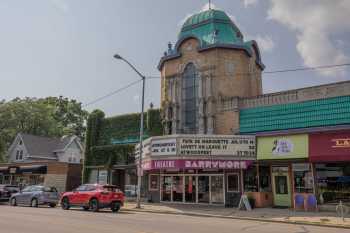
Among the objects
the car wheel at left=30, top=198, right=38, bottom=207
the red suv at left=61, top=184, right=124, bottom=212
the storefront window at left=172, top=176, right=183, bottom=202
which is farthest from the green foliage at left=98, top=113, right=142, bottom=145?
the red suv at left=61, top=184, right=124, bottom=212

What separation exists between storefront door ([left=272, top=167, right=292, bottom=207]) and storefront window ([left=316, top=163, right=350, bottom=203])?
1993mm

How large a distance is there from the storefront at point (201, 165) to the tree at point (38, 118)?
4020 centimetres

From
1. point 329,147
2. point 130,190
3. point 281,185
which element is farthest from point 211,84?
point 130,190

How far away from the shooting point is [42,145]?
172ft

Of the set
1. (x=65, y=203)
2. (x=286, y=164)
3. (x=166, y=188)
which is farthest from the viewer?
(x=166, y=188)

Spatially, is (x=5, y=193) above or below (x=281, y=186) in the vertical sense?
below

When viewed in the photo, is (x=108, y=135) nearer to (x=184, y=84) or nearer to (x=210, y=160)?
(x=184, y=84)

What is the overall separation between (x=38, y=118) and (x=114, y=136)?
34987 millimetres

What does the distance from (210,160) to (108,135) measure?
1310 centimetres

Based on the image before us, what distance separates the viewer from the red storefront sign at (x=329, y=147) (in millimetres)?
20075

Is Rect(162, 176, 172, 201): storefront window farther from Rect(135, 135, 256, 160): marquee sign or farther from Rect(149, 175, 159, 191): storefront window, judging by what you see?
Rect(135, 135, 256, 160): marquee sign

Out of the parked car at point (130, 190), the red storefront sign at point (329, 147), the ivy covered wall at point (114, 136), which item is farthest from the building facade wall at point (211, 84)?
the red storefront sign at point (329, 147)

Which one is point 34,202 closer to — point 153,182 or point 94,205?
point 94,205

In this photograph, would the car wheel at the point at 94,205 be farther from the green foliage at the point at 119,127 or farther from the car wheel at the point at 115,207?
the green foliage at the point at 119,127
